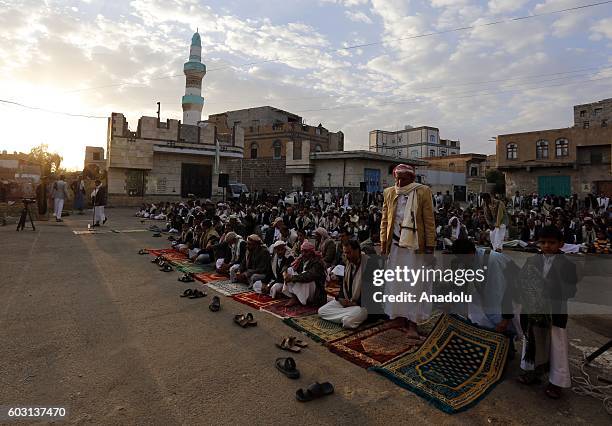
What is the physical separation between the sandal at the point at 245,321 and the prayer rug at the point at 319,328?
0.40 m

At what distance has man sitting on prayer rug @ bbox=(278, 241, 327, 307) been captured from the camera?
4.89m

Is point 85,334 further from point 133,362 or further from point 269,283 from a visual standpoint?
point 269,283

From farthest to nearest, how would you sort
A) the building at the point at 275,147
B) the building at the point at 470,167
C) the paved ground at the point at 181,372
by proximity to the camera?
1. the building at the point at 470,167
2. the building at the point at 275,147
3. the paved ground at the point at 181,372

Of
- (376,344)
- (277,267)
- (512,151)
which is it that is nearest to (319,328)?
(376,344)

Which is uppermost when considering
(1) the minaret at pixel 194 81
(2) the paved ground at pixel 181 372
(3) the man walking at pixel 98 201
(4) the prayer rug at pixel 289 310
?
(1) the minaret at pixel 194 81

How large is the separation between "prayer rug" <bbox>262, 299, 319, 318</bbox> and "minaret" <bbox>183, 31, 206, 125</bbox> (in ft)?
91.2

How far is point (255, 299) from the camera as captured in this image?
526cm

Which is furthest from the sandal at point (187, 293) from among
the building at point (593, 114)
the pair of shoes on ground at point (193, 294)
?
the building at point (593, 114)

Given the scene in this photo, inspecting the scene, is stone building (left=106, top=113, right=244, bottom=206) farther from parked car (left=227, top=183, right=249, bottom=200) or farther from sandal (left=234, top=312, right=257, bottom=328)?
sandal (left=234, top=312, right=257, bottom=328)

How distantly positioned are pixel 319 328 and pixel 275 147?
106ft

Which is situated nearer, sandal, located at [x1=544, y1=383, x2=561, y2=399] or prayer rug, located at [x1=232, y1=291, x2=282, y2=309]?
sandal, located at [x1=544, y1=383, x2=561, y2=399]

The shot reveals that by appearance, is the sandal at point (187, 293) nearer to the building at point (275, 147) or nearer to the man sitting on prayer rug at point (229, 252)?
the man sitting on prayer rug at point (229, 252)

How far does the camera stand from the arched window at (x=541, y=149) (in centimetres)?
2742

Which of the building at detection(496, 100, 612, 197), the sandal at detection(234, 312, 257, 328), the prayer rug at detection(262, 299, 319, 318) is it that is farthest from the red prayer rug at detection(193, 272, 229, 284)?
the building at detection(496, 100, 612, 197)
